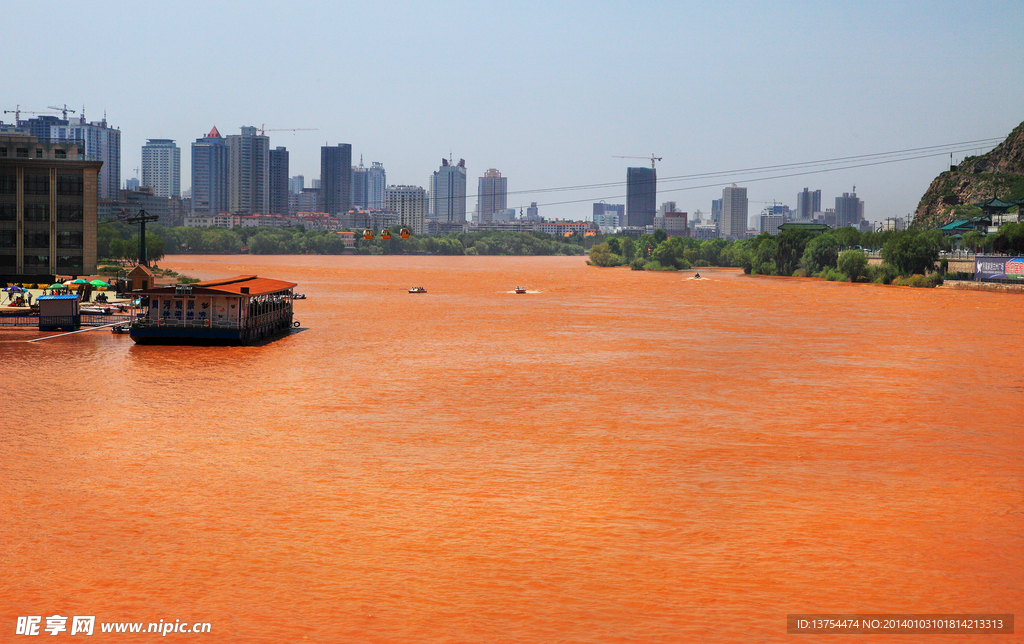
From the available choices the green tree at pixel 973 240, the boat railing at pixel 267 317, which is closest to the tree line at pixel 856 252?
the green tree at pixel 973 240

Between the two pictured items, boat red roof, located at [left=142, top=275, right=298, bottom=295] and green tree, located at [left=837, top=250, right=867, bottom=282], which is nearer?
boat red roof, located at [left=142, top=275, right=298, bottom=295]

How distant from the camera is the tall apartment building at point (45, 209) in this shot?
97312 millimetres

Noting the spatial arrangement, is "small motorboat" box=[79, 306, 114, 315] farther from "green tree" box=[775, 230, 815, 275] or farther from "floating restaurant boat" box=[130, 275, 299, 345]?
"green tree" box=[775, 230, 815, 275]

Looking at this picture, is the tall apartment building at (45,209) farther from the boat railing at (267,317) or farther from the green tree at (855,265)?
the green tree at (855,265)

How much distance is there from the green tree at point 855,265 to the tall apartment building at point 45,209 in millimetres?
114643

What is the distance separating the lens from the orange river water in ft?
→ 57.9

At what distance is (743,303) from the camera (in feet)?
350

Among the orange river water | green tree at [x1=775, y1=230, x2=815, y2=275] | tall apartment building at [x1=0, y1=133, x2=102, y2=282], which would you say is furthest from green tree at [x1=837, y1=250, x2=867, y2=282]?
tall apartment building at [x1=0, y1=133, x2=102, y2=282]

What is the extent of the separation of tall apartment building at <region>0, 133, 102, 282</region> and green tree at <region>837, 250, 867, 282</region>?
11464 cm

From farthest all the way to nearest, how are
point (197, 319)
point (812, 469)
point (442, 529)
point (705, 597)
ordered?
point (197, 319), point (812, 469), point (442, 529), point (705, 597)

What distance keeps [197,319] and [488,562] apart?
142 ft

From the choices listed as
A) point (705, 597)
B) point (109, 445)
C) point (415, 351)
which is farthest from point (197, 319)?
point (705, 597)

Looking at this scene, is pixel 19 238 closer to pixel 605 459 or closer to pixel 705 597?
pixel 605 459

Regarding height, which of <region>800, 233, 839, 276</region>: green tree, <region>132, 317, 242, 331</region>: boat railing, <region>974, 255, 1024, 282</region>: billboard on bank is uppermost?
<region>800, 233, 839, 276</region>: green tree
